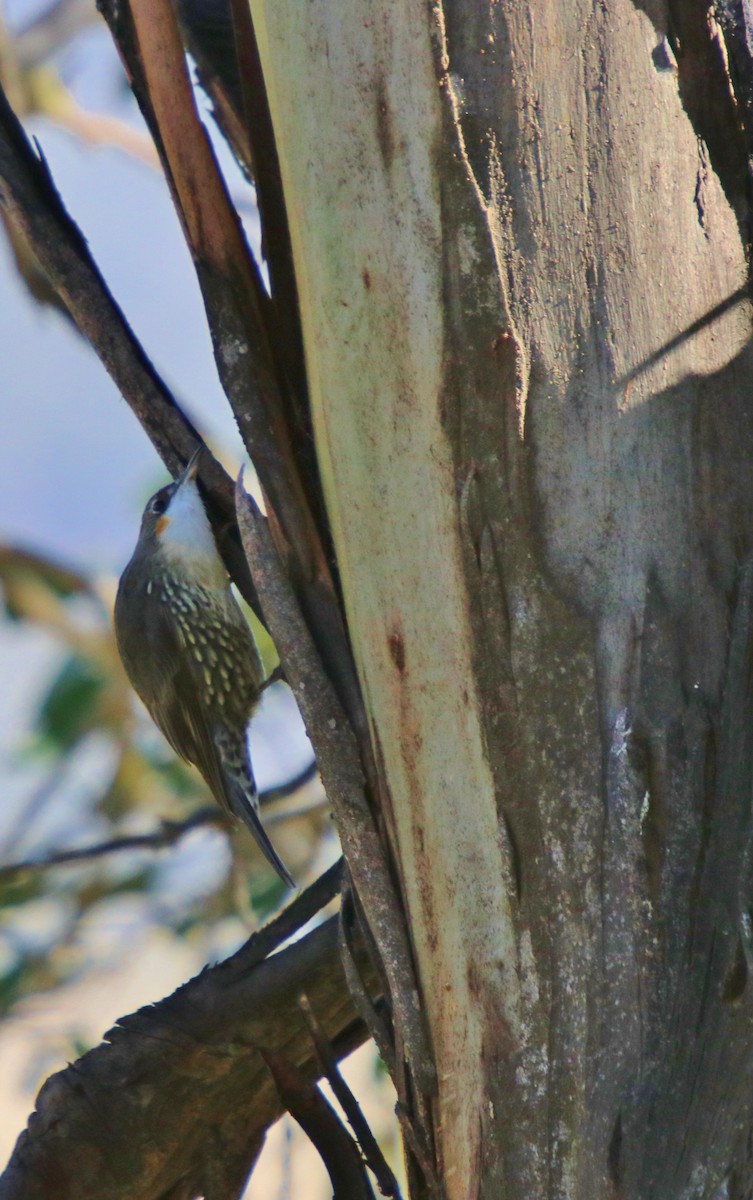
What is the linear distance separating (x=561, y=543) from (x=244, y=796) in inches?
84.7

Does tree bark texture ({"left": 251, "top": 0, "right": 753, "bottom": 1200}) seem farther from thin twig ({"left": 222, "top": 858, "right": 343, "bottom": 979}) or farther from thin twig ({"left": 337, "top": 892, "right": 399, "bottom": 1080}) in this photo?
thin twig ({"left": 222, "top": 858, "right": 343, "bottom": 979})

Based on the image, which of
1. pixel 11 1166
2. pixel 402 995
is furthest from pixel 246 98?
pixel 11 1166

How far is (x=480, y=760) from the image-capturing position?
138cm

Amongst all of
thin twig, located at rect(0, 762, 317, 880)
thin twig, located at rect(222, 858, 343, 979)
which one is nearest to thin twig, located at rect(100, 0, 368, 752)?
thin twig, located at rect(222, 858, 343, 979)

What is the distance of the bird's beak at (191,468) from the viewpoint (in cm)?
210

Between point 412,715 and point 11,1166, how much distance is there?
101 cm

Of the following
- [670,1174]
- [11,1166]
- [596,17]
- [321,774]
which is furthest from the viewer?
[11,1166]

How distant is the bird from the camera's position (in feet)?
11.2

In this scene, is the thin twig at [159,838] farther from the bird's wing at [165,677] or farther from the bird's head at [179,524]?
the bird's head at [179,524]

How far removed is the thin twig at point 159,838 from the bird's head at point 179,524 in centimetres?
58

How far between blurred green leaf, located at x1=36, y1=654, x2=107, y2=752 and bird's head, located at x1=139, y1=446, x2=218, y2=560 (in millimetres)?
791

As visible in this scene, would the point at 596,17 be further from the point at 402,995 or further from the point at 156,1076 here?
the point at 156,1076

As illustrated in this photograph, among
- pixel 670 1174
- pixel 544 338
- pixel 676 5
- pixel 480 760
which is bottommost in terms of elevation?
pixel 670 1174

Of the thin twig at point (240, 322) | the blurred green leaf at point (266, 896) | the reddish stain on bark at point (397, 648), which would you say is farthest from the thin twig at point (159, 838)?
the reddish stain on bark at point (397, 648)
